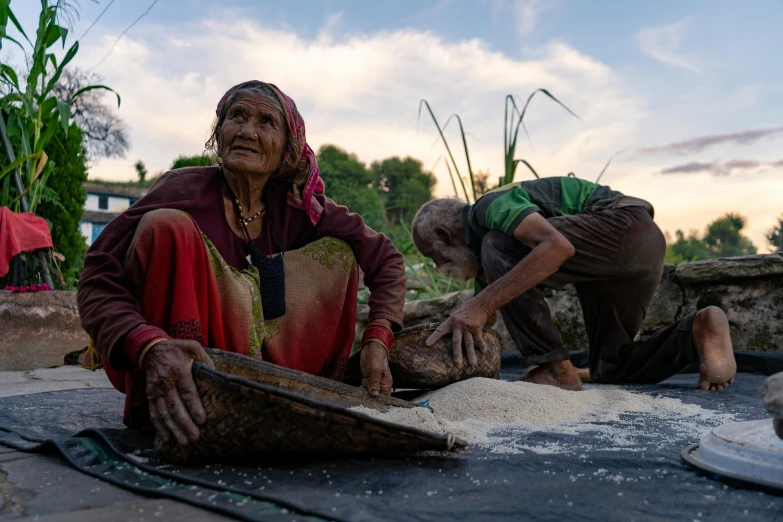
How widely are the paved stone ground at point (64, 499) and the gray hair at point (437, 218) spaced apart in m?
2.00

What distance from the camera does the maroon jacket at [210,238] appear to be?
1.66 m

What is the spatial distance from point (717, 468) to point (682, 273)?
2.90 meters

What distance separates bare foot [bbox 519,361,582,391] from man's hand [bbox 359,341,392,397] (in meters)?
0.97

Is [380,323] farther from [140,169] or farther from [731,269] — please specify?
[140,169]

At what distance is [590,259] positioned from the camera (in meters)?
2.95

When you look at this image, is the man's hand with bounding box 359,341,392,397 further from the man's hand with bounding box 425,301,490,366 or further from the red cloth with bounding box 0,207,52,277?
the red cloth with bounding box 0,207,52,277

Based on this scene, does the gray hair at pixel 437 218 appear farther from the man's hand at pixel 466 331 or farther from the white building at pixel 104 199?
the white building at pixel 104 199

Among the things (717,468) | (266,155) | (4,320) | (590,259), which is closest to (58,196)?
(4,320)

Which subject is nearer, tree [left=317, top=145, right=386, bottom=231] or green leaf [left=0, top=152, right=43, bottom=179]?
green leaf [left=0, top=152, right=43, bottom=179]

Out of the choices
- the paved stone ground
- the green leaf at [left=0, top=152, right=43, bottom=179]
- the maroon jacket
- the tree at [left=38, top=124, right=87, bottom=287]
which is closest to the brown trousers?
the maroon jacket

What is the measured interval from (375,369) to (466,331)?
0.53 metres

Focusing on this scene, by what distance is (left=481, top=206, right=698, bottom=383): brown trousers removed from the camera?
289cm

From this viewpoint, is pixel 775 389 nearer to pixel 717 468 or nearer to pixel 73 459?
pixel 717 468

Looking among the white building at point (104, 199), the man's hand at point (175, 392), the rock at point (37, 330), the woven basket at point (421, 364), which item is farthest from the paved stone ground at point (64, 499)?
the white building at point (104, 199)
